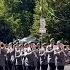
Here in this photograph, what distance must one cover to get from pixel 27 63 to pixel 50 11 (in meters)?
16.8

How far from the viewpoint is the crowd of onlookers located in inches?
1068

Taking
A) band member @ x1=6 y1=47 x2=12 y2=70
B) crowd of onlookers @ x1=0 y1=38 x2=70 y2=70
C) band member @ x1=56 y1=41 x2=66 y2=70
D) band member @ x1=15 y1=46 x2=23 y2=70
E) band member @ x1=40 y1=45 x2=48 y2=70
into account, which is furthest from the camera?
band member @ x1=6 y1=47 x2=12 y2=70

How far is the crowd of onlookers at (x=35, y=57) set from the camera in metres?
27.1

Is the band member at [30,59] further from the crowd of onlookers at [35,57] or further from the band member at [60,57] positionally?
the band member at [60,57]

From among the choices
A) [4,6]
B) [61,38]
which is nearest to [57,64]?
[61,38]

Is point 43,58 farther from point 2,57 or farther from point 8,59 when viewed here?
point 2,57

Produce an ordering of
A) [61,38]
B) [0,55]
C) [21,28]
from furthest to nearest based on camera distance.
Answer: [21,28] < [61,38] < [0,55]

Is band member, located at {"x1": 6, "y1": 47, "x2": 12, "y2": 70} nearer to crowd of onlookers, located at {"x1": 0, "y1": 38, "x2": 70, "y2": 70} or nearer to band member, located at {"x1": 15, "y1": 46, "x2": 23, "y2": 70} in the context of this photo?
crowd of onlookers, located at {"x1": 0, "y1": 38, "x2": 70, "y2": 70}

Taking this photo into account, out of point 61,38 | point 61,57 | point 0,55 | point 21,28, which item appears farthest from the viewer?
point 21,28

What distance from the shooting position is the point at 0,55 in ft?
94.8

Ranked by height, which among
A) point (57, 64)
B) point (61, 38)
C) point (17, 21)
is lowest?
point (57, 64)

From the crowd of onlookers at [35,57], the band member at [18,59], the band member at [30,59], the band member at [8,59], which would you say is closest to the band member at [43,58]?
the crowd of onlookers at [35,57]

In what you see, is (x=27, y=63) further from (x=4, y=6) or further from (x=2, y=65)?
(x=4, y=6)

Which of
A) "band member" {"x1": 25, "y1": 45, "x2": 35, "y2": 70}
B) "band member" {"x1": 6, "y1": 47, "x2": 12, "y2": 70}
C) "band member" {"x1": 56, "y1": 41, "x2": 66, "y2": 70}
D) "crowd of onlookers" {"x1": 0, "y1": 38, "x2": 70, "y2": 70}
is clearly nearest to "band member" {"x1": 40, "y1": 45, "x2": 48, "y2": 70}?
"crowd of onlookers" {"x1": 0, "y1": 38, "x2": 70, "y2": 70}
